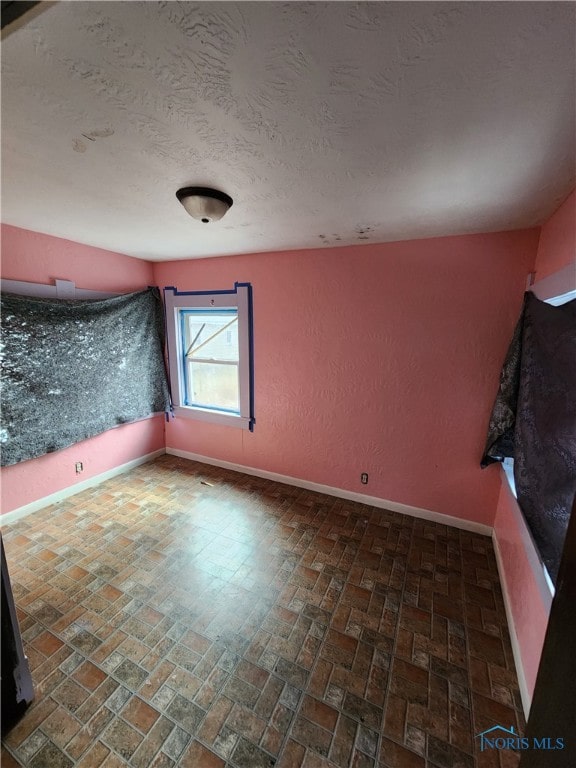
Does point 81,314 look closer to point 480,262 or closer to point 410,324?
point 410,324

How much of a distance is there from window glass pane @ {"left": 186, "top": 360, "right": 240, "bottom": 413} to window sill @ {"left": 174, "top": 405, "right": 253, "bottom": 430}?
0.10 metres

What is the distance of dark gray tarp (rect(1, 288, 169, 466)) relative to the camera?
224 centimetres

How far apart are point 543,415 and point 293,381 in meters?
1.91

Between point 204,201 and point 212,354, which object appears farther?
point 212,354

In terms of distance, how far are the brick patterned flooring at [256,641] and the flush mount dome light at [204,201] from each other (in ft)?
7.21

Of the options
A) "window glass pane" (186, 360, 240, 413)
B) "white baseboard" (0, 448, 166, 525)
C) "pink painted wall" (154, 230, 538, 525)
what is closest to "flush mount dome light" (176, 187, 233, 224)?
"pink painted wall" (154, 230, 538, 525)

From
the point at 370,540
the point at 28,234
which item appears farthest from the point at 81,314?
the point at 370,540

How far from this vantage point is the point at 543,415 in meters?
1.39

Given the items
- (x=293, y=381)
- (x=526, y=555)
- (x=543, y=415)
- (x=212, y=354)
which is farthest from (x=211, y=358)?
(x=526, y=555)

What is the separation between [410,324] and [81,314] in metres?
2.86

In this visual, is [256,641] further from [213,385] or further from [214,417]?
[213,385]

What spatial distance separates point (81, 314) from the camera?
8.63 ft

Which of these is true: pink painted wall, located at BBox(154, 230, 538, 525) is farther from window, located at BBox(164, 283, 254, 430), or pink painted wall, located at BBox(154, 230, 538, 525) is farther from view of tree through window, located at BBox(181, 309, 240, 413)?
view of tree through window, located at BBox(181, 309, 240, 413)

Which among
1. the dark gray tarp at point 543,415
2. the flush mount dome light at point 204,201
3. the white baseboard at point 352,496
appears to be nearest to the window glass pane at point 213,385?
the white baseboard at point 352,496
